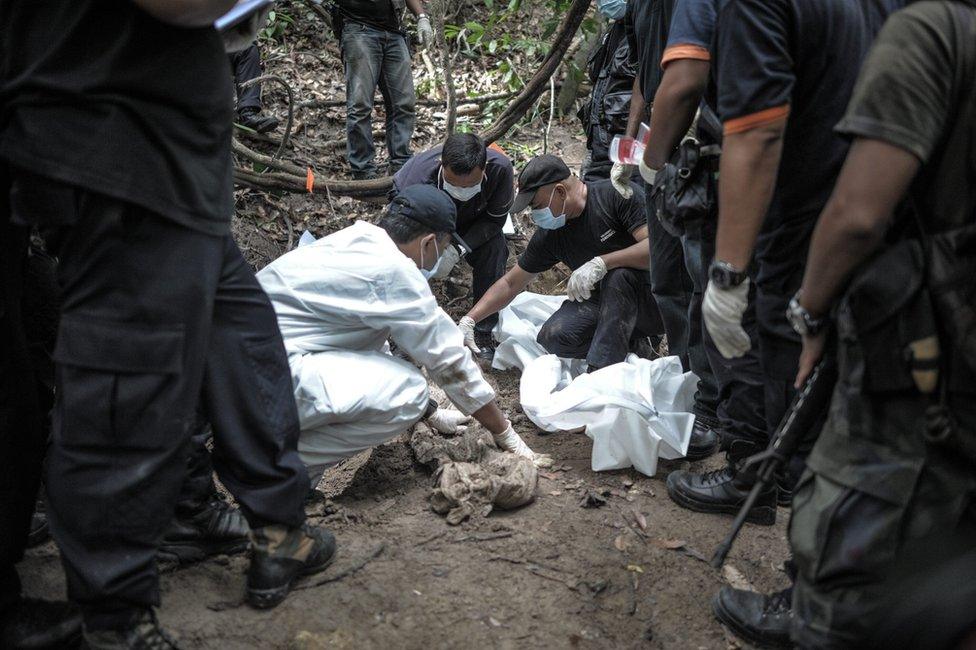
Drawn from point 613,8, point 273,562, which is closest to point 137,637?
point 273,562

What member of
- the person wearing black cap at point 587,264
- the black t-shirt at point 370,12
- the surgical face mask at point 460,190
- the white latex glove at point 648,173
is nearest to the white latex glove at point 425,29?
the black t-shirt at point 370,12

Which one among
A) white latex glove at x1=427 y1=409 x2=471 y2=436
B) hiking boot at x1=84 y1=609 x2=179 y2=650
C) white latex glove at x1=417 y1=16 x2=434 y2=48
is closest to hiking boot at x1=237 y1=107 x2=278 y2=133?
white latex glove at x1=417 y1=16 x2=434 y2=48

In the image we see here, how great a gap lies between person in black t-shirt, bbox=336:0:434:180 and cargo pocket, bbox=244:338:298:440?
12.6ft

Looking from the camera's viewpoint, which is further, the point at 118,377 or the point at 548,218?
the point at 548,218

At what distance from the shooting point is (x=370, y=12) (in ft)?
18.4

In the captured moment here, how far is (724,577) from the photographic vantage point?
103 inches

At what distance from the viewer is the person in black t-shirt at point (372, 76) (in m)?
5.62

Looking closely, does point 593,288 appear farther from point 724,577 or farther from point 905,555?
point 905,555

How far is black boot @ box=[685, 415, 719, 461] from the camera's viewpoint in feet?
11.0

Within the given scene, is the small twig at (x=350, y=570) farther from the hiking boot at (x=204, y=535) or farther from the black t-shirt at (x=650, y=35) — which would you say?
the black t-shirt at (x=650, y=35)

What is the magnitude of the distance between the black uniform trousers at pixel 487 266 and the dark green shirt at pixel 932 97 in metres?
3.45

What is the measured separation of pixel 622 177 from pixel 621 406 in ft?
4.14

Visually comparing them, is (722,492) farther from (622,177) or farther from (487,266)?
(487,266)

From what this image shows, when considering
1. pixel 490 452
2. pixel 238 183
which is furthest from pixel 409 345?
pixel 238 183
